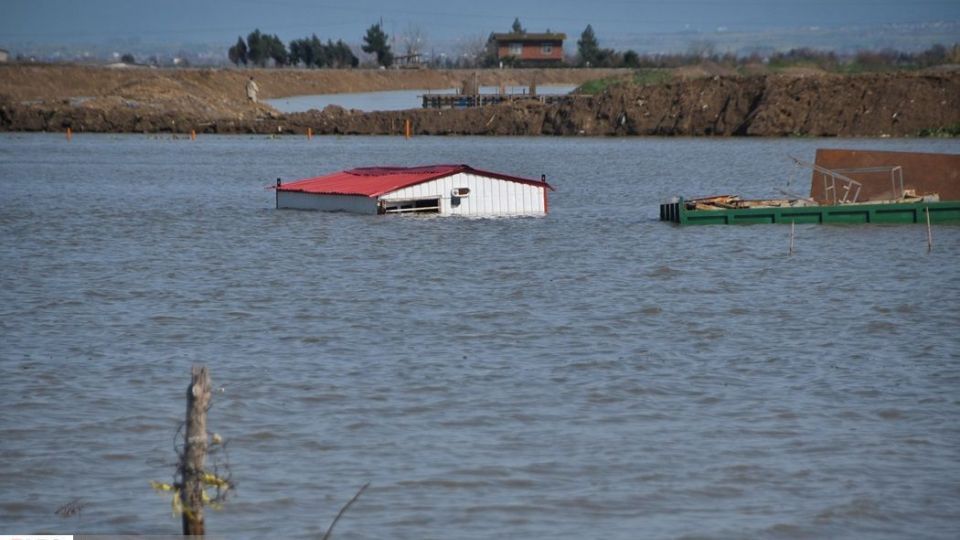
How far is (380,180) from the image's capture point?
3712 cm

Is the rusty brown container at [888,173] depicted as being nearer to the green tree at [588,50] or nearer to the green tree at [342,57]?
the green tree at [588,50]

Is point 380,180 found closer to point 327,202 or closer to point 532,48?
point 327,202

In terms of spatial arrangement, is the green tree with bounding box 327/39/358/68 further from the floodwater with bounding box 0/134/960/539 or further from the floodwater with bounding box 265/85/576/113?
the floodwater with bounding box 0/134/960/539

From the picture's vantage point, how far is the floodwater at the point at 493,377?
1149cm

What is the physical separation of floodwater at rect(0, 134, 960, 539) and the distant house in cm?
14178

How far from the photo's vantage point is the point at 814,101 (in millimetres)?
87625

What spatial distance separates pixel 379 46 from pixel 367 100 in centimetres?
5293

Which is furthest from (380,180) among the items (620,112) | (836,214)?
(620,112)

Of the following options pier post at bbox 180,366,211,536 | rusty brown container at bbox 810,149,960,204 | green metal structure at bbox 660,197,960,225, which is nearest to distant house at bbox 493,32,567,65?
rusty brown container at bbox 810,149,960,204

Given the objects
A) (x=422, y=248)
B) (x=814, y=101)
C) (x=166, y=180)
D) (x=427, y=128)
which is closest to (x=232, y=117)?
(x=427, y=128)

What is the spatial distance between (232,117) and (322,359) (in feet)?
277

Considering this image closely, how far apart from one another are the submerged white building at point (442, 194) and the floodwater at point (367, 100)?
77657mm

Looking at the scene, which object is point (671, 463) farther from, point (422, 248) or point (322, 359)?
point (422, 248)

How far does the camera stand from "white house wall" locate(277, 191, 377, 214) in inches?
1398
